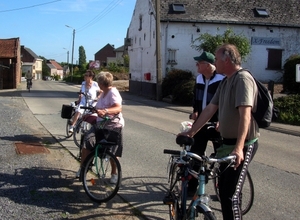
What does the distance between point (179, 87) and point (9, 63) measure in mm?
23809

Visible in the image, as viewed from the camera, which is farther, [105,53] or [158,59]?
[105,53]

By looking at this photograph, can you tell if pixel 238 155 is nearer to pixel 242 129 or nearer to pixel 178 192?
pixel 242 129

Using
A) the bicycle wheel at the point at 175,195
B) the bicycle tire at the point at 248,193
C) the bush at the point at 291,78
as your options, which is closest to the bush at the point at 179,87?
the bush at the point at 291,78

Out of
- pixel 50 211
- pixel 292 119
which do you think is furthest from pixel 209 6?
pixel 50 211

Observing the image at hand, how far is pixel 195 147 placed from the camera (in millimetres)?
5219

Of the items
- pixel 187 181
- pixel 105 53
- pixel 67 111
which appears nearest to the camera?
pixel 187 181

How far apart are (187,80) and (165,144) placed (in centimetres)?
1530

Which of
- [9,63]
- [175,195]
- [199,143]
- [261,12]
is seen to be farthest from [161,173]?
[9,63]

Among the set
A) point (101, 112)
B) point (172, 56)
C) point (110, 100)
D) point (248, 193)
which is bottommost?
point (248, 193)

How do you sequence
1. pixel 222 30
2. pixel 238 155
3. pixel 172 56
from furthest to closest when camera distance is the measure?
pixel 222 30 → pixel 172 56 → pixel 238 155

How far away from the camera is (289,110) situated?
15.4 metres

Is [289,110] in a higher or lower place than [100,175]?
higher

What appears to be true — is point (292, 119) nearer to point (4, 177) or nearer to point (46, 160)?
point (46, 160)

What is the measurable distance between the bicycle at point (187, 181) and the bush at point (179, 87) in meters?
18.1
